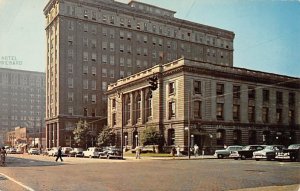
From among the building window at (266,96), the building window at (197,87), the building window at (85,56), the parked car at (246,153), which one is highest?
the building window at (85,56)

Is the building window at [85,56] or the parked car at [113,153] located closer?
the parked car at [113,153]

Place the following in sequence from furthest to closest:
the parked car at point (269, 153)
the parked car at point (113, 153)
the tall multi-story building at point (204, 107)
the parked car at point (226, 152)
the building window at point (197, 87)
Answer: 1. the building window at point (197, 87)
2. the tall multi-story building at point (204, 107)
3. the parked car at point (113, 153)
4. the parked car at point (226, 152)
5. the parked car at point (269, 153)

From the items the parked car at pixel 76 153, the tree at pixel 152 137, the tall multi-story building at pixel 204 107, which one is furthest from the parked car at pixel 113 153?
the tree at pixel 152 137

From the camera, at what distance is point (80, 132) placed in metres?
53.4

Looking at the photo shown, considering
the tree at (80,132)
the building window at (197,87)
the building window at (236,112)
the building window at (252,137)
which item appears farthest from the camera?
the tree at (80,132)

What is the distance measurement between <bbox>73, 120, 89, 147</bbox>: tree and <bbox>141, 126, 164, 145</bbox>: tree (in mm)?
12386

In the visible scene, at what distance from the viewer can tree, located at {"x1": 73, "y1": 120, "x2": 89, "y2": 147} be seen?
53141 mm

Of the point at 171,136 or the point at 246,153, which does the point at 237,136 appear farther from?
the point at 246,153

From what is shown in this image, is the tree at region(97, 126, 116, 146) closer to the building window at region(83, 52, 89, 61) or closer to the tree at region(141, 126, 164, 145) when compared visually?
the building window at region(83, 52, 89, 61)

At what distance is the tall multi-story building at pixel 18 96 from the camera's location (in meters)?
5.93

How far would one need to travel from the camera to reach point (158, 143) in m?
43.2

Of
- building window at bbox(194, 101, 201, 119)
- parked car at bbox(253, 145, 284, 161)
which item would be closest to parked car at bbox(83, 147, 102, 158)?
building window at bbox(194, 101, 201, 119)

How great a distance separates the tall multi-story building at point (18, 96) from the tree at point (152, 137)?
36589 millimetres

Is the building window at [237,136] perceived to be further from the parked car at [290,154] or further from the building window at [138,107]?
the parked car at [290,154]
